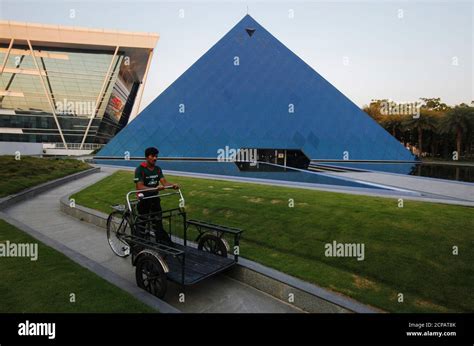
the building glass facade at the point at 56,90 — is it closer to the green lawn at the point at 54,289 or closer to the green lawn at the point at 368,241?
the green lawn at the point at 368,241

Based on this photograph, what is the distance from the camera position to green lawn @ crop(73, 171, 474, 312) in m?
3.74

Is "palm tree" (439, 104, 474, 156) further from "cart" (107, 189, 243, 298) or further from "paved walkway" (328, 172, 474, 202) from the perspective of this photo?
"cart" (107, 189, 243, 298)

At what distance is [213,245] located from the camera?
4.93 metres

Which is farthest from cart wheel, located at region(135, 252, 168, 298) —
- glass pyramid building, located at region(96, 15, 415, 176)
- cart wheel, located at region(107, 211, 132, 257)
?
glass pyramid building, located at region(96, 15, 415, 176)

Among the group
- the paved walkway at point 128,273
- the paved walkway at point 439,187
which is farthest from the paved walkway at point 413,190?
the paved walkway at point 128,273

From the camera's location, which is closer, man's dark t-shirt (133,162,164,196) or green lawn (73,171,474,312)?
green lawn (73,171,474,312)

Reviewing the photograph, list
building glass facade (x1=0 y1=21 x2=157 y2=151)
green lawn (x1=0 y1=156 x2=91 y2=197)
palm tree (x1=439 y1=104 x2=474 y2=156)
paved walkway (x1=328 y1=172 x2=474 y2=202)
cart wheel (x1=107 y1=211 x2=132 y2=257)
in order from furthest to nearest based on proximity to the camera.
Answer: building glass facade (x1=0 y1=21 x2=157 y2=151) < palm tree (x1=439 y1=104 x2=474 y2=156) < green lawn (x1=0 y1=156 x2=91 y2=197) < paved walkway (x1=328 y1=172 x2=474 y2=202) < cart wheel (x1=107 y1=211 x2=132 y2=257)

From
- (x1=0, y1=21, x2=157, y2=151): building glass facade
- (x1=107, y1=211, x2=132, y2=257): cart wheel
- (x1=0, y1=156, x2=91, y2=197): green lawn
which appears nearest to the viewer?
(x1=107, y1=211, x2=132, y2=257): cart wheel

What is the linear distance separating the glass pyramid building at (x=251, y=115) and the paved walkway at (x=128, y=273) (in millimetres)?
20520

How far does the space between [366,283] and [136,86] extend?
7417 cm

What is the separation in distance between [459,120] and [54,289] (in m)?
52.3

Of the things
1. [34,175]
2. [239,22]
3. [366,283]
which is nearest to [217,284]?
[366,283]

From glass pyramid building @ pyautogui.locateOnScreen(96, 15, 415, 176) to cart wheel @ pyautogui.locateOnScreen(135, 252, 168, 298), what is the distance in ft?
80.8

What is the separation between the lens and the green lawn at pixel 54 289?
3.14 m
